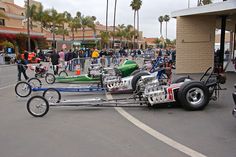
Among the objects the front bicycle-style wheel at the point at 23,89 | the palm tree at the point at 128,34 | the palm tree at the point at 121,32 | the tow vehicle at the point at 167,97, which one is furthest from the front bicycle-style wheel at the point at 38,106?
the palm tree at the point at 128,34

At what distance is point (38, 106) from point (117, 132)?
8.78ft

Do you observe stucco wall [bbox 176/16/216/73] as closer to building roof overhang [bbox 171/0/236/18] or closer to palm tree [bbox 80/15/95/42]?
building roof overhang [bbox 171/0/236/18]

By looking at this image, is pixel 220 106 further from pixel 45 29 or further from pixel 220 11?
pixel 45 29

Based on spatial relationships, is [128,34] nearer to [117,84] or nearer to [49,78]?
[49,78]

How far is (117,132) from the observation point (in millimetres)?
6402

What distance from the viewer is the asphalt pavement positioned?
5.29 meters

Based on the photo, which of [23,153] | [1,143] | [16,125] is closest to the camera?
[23,153]

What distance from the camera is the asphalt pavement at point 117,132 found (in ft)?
17.4

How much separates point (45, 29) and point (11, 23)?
17859 mm

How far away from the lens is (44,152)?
5.28 m

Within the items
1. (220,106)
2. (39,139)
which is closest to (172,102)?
(220,106)

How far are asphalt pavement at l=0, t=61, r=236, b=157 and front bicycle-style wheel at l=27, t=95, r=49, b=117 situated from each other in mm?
151

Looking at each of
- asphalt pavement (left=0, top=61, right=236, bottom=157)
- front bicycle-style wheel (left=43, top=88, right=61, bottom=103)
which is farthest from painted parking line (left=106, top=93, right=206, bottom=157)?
front bicycle-style wheel (left=43, top=88, right=61, bottom=103)

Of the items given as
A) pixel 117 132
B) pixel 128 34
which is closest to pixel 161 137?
pixel 117 132
